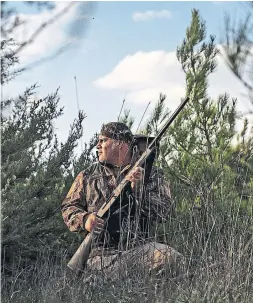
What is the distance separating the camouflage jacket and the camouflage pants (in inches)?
3.7

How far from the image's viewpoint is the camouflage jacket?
4.64 metres

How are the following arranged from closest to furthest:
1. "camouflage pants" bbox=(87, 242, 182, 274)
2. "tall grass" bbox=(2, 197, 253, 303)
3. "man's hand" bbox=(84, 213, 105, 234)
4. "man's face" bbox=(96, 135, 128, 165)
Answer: "tall grass" bbox=(2, 197, 253, 303)
"camouflage pants" bbox=(87, 242, 182, 274)
"man's hand" bbox=(84, 213, 105, 234)
"man's face" bbox=(96, 135, 128, 165)

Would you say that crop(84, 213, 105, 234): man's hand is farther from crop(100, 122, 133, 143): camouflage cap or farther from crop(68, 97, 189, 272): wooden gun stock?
crop(100, 122, 133, 143): camouflage cap

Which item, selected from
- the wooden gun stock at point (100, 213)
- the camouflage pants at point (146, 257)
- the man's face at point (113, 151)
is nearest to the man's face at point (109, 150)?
the man's face at point (113, 151)

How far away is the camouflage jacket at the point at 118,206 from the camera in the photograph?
464 centimetres

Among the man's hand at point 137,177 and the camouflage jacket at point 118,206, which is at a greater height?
the man's hand at point 137,177

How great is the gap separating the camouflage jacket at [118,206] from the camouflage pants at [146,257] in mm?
93

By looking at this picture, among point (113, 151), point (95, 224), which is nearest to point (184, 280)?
point (95, 224)

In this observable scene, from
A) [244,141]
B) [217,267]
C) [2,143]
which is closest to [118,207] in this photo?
[217,267]

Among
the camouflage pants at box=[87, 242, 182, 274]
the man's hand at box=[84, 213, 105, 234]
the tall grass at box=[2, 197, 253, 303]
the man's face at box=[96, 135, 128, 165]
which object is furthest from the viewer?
the man's face at box=[96, 135, 128, 165]

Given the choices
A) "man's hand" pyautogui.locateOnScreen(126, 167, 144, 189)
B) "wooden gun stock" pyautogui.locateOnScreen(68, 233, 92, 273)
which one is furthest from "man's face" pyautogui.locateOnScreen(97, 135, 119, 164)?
"wooden gun stock" pyautogui.locateOnScreen(68, 233, 92, 273)

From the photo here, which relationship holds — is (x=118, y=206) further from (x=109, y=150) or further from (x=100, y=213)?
(x=109, y=150)

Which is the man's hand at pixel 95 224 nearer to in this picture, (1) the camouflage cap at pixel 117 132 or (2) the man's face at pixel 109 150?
(2) the man's face at pixel 109 150

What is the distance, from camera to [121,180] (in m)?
4.75
